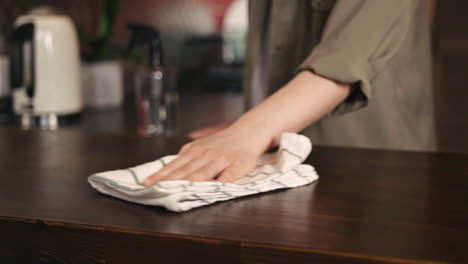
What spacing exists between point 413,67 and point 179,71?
119cm

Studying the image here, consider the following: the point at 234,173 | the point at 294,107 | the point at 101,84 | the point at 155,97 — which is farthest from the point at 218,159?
the point at 101,84

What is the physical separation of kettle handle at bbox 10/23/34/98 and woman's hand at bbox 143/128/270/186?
0.81 metres

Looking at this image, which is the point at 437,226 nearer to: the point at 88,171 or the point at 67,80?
the point at 88,171

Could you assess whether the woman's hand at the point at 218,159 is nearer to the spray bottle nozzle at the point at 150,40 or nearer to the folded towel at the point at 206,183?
the folded towel at the point at 206,183

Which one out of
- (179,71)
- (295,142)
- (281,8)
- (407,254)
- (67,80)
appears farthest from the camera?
(179,71)

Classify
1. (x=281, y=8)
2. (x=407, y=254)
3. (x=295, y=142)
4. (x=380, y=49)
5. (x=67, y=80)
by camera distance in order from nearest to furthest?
(x=407, y=254)
(x=295, y=142)
(x=380, y=49)
(x=281, y=8)
(x=67, y=80)

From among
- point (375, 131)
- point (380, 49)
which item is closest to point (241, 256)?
point (380, 49)

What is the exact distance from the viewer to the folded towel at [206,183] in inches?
21.1

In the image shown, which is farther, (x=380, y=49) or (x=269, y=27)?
(x=269, y=27)

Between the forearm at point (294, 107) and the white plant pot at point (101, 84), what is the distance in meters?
1.05

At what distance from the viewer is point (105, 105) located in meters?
1.76

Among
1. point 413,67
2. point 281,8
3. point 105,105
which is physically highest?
point 281,8

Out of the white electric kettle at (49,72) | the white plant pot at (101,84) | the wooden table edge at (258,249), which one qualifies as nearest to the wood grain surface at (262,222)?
the wooden table edge at (258,249)

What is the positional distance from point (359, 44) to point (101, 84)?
1.07 metres
